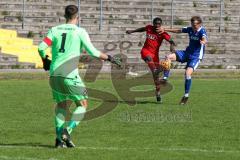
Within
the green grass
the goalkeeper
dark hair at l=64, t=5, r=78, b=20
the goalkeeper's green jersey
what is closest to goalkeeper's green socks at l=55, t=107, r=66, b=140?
the goalkeeper

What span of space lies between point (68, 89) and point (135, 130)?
2.74m

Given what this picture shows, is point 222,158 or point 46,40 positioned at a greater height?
point 46,40

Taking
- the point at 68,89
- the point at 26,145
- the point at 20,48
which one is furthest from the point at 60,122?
the point at 20,48

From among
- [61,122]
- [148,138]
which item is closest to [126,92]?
[148,138]

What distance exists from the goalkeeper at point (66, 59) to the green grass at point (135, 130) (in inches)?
16.7

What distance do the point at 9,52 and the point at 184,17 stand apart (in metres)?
11.8

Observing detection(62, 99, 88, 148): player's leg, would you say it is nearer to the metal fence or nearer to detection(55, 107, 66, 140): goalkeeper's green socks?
detection(55, 107, 66, 140): goalkeeper's green socks

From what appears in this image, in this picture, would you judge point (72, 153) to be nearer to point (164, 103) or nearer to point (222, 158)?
point (222, 158)

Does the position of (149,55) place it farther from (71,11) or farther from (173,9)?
(173,9)

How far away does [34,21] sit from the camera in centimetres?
3666

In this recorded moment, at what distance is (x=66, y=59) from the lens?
10.9 m

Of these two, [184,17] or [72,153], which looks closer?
[72,153]

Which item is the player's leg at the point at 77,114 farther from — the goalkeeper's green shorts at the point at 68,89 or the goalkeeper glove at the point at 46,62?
the goalkeeper glove at the point at 46,62

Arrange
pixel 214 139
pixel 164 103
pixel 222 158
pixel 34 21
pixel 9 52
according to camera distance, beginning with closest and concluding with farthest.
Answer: pixel 222 158, pixel 214 139, pixel 164 103, pixel 9 52, pixel 34 21
